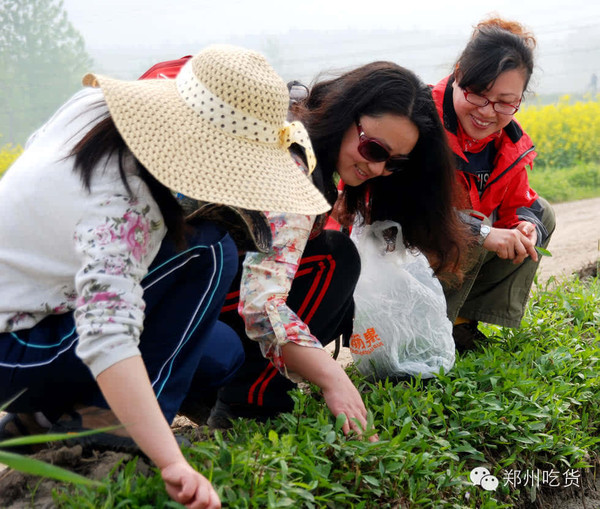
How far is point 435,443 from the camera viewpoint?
2092 millimetres

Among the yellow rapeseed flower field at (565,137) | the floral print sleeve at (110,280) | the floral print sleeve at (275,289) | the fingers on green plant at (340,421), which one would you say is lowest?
the yellow rapeseed flower field at (565,137)

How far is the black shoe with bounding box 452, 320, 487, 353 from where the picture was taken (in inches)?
117

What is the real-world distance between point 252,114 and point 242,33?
49.5ft

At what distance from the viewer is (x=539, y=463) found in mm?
2262

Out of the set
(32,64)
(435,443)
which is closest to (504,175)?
(435,443)

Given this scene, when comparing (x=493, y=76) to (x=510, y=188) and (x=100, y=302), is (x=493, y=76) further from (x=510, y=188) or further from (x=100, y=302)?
(x=100, y=302)

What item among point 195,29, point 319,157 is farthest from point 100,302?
point 195,29

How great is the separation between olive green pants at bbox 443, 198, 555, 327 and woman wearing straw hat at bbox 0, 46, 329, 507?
4.15 ft

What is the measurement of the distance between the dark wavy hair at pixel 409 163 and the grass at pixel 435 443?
1.52 feet

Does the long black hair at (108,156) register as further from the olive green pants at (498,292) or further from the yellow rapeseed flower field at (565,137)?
the yellow rapeseed flower field at (565,137)

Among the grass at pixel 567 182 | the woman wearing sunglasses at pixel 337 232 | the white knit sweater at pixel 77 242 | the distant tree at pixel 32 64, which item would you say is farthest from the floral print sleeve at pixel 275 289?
the distant tree at pixel 32 64

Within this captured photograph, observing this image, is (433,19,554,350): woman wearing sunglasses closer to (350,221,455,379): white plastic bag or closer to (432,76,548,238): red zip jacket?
(432,76,548,238): red zip jacket

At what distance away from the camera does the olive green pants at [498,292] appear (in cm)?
285

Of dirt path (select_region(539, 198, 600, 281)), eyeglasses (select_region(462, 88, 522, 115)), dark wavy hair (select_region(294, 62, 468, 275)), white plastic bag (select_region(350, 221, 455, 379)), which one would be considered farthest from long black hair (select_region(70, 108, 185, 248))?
dirt path (select_region(539, 198, 600, 281))
